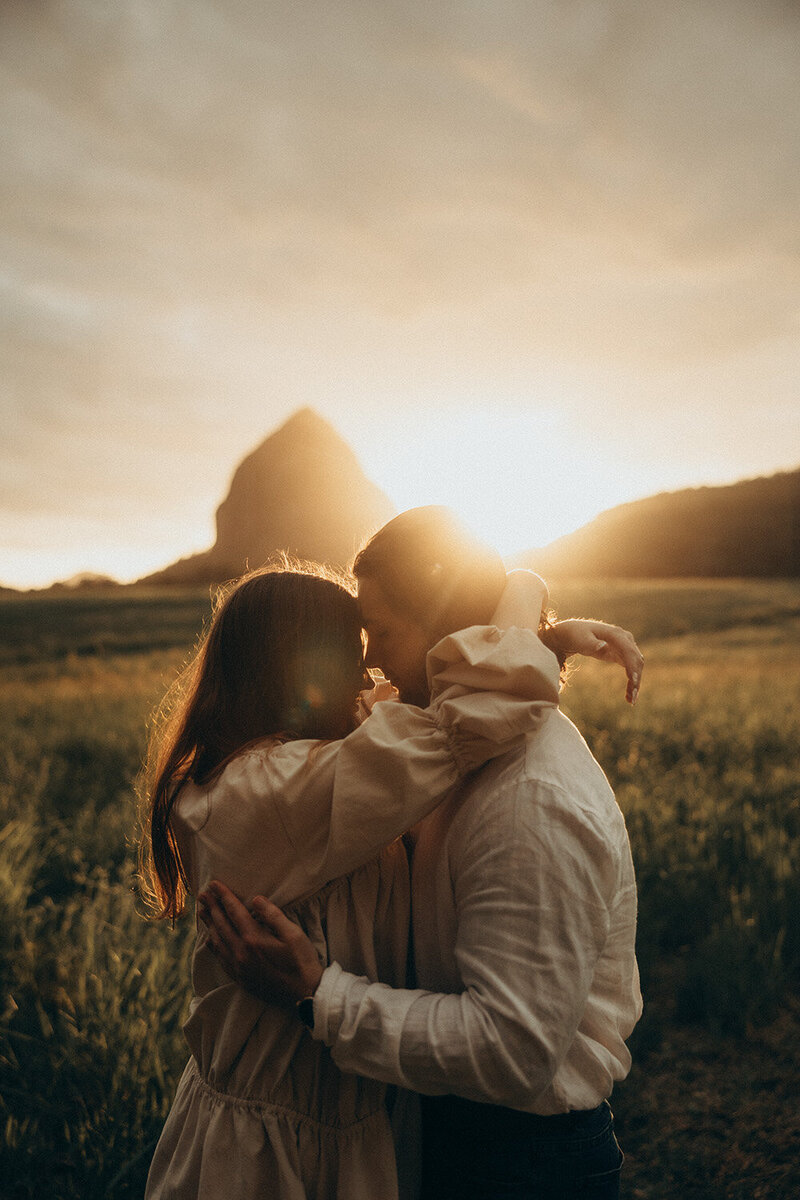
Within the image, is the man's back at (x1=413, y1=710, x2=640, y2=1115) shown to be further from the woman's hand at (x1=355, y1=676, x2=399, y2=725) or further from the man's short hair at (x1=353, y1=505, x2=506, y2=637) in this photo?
the woman's hand at (x1=355, y1=676, x2=399, y2=725)

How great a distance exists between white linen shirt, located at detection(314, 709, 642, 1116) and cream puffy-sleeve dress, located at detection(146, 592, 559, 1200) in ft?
0.34

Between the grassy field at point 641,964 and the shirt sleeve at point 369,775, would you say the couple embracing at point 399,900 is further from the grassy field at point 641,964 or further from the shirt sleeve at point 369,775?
the grassy field at point 641,964

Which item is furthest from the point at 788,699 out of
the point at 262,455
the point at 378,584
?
the point at 262,455

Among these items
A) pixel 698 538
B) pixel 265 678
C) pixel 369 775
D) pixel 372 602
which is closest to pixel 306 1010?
pixel 369 775

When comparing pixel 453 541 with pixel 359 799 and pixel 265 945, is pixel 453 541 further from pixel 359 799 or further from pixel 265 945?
pixel 265 945

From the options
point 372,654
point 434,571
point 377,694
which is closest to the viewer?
point 434,571

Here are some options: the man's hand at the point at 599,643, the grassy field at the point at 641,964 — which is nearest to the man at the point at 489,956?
the man's hand at the point at 599,643

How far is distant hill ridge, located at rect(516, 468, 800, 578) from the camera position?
2825 inches

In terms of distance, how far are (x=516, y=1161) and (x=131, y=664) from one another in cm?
1546

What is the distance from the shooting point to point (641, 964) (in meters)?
3.69

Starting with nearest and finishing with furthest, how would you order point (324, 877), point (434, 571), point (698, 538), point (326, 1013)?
point (326, 1013) < point (324, 877) < point (434, 571) < point (698, 538)

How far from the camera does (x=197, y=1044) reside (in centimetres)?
164

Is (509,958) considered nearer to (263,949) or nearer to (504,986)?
(504,986)

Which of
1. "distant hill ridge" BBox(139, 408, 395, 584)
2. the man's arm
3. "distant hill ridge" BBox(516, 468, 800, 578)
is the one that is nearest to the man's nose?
the man's arm
